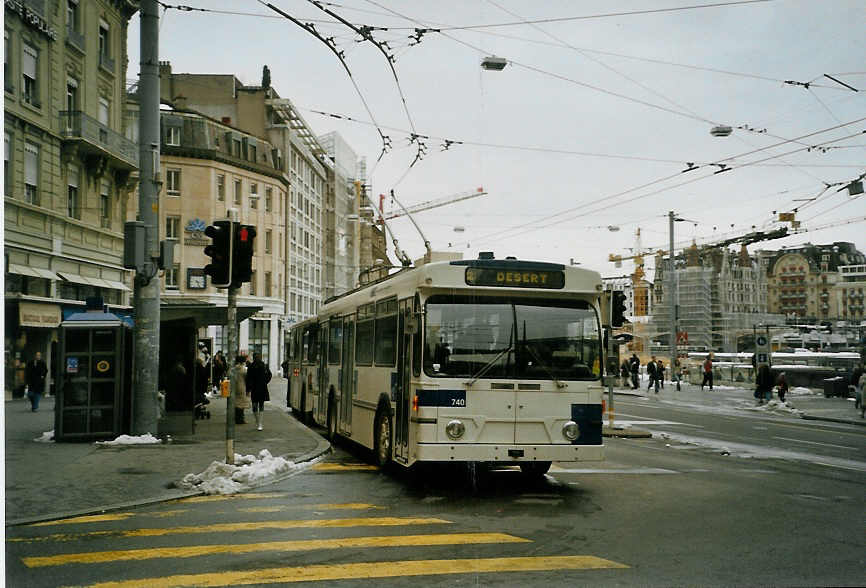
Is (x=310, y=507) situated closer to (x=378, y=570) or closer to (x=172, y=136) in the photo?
(x=378, y=570)

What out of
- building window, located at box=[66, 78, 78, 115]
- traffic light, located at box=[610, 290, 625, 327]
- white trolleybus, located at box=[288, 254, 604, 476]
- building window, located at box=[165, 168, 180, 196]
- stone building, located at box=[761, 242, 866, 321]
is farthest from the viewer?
stone building, located at box=[761, 242, 866, 321]

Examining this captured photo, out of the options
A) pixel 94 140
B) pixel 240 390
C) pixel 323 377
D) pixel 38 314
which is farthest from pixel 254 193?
pixel 323 377

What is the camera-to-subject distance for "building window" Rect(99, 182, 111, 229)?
2938 centimetres

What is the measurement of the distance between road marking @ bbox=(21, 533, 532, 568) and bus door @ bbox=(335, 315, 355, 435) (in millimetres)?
7479

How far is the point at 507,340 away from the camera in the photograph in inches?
441

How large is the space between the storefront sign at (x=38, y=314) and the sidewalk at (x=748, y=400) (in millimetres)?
24356

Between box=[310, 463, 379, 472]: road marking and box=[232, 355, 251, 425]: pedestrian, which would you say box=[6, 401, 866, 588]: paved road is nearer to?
box=[310, 463, 379, 472]: road marking

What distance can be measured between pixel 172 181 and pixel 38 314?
→ 111 feet

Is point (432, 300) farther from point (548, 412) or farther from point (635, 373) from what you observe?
point (635, 373)

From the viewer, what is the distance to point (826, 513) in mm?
9969

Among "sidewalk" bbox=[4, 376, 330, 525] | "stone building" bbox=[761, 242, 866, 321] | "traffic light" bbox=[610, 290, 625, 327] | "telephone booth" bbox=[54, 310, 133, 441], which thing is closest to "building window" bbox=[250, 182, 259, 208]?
"sidewalk" bbox=[4, 376, 330, 525]

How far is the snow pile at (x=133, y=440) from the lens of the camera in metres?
15.8

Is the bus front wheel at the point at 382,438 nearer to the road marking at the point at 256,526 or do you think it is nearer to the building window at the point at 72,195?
the road marking at the point at 256,526

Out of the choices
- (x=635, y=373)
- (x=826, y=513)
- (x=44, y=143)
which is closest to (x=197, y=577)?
(x=826, y=513)
